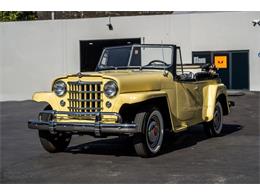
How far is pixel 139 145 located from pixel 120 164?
0.55m

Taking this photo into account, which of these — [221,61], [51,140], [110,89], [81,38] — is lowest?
[51,140]

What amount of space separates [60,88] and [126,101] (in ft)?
4.55

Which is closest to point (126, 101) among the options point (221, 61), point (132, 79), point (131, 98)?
point (131, 98)

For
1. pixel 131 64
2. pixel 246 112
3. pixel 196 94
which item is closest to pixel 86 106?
pixel 131 64

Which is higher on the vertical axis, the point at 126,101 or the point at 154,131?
the point at 126,101

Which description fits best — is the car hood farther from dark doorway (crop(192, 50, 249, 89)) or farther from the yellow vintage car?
dark doorway (crop(192, 50, 249, 89))

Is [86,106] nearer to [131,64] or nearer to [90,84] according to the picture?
[90,84]

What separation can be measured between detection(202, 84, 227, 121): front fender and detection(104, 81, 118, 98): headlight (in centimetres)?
314

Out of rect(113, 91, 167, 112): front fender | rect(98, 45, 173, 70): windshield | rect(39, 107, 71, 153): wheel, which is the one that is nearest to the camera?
rect(113, 91, 167, 112): front fender

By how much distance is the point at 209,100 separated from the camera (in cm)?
1083

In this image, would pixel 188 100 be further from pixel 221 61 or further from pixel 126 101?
pixel 221 61

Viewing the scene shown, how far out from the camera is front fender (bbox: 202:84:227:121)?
1065cm

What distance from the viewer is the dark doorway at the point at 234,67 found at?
27.2m

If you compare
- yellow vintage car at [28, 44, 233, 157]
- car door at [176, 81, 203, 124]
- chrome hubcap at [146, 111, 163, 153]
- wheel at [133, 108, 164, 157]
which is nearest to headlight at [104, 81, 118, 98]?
yellow vintage car at [28, 44, 233, 157]
